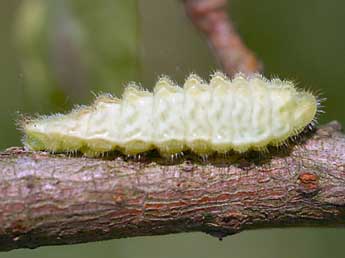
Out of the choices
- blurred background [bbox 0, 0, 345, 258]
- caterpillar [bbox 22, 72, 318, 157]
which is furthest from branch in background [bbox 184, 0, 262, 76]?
blurred background [bbox 0, 0, 345, 258]

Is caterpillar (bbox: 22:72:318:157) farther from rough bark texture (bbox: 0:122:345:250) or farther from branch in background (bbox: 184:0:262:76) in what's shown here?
branch in background (bbox: 184:0:262:76)

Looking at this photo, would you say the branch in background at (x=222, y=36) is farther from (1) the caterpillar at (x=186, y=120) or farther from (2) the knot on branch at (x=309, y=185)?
(2) the knot on branch at (x=309, y=185)

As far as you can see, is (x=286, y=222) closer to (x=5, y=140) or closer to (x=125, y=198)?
(x=125, y=198)

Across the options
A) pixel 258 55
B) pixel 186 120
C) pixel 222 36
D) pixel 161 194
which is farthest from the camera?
pixel 258 55

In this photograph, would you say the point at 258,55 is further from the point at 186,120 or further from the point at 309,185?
the point at 309,185

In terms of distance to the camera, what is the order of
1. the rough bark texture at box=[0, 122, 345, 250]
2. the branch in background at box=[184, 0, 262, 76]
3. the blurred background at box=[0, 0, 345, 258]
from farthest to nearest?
the blurred background at box=[0, 0, 345, 258] < the branch in background at box=[184, 0, 262, 76] < the rough bark texture at box=[0, 122, 345, 250]

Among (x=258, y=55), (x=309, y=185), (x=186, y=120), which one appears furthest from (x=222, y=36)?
(x=258, y=55)

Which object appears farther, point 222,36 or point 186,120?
point 222,36
